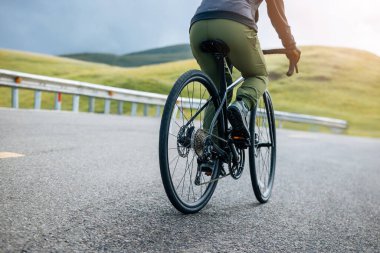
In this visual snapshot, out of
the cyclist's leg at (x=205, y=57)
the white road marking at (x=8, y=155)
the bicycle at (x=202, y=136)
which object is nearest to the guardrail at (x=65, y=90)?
the white road marking at (x=8, y=155)

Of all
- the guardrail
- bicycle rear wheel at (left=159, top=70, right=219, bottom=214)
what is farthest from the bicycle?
the guardrail

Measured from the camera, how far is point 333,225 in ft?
12.7

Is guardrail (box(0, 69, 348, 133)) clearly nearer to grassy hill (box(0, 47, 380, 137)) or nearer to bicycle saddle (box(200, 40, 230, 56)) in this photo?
bicycle saddle (box(200, 40, 230, 56))

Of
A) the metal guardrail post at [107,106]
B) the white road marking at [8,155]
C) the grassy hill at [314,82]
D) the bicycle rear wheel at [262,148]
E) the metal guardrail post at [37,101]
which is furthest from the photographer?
the grassy hill at [314,82]

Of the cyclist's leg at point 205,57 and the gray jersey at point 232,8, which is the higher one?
the gray jersey at point 232,8

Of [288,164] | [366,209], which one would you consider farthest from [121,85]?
[366,209]

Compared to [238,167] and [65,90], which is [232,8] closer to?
[238,167]

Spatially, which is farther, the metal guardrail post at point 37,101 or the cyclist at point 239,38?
the metal guardrail post at point 37,101

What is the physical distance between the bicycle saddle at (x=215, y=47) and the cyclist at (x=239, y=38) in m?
0.03

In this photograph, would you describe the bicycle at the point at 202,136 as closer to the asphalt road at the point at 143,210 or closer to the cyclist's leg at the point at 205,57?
the cyclist's leg at the point at 205,57

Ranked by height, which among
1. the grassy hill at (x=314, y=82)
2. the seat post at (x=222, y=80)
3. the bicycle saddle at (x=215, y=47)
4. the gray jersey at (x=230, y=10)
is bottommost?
the seat post at (x=222, y=80)

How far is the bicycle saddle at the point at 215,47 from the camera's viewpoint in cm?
356

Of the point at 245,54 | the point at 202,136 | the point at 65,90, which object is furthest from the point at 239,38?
the point at 65,90

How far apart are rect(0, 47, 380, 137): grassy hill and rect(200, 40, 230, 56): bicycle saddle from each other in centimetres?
3355
